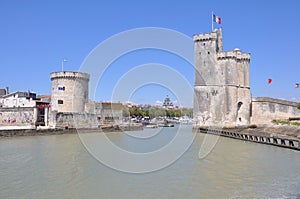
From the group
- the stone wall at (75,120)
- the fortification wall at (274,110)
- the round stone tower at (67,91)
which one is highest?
the round stone tower at (67,91)

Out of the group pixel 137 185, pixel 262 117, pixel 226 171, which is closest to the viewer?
pixel 137 185

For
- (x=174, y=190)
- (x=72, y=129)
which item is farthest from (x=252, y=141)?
(x=72, y=129)

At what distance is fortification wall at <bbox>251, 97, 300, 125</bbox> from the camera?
3020 cm

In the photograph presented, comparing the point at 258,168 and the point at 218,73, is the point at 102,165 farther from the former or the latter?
the point at 218,73

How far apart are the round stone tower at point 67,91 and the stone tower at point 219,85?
13.3 meters

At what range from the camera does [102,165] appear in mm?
11719

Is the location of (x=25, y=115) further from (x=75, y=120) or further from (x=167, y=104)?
(x=167, y=104)

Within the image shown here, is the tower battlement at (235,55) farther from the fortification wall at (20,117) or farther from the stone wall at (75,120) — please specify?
the fortification wall at (20,117)

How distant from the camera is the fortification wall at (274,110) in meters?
30.2

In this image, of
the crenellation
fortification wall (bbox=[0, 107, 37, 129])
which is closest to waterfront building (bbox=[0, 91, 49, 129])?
fortification wall (bbox=[0, 107, 37, 129])

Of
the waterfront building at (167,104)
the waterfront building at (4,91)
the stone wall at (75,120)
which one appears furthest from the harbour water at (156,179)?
the waterfront building at (167,104)

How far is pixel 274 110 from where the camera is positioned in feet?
99.2

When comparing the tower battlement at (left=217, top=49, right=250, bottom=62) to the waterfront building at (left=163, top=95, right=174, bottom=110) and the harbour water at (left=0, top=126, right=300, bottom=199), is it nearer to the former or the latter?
the harbour water at (left=0, top=126, right=300, bottom=199)

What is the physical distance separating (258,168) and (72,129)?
2140 centimetres
